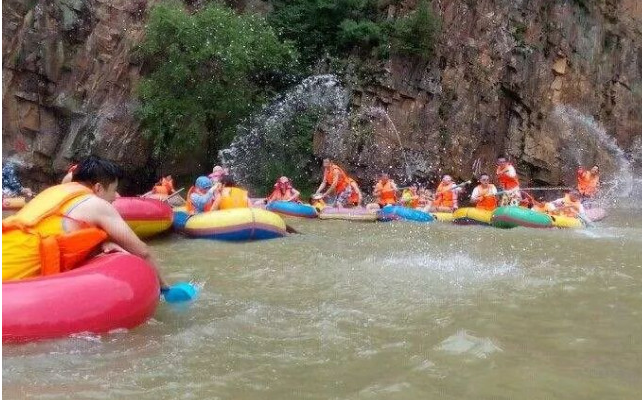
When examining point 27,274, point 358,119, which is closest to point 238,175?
point 358,119

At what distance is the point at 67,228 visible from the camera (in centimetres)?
378

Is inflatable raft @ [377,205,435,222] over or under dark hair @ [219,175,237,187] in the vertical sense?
under

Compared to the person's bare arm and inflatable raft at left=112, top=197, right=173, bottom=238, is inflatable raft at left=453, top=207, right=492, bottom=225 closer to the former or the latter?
inflatable raft at left=112, top=197, right=173, bottom=238

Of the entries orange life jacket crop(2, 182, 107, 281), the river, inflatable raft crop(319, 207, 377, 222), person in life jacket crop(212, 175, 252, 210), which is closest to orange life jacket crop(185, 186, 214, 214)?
person in life jacket crop(212, 175, 252, 210)

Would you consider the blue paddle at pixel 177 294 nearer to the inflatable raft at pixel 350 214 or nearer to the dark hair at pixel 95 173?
the dark hair at pixel 95 173

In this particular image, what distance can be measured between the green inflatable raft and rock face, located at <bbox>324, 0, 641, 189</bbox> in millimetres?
7105

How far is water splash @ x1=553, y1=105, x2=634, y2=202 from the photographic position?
17.6 m

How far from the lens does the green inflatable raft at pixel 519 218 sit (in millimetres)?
9617

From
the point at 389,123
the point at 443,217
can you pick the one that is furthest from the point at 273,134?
the point at 443,217

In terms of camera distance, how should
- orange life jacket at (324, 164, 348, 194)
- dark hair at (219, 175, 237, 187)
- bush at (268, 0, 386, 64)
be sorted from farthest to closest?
bush at (268, 0, 386, 64), orange life jacket at (324, 164, 348, 194), dark hair at (219, 175, 237, 187)

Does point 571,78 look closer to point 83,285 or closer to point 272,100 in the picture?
point 272,100

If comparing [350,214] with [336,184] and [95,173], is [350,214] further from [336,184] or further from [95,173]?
[95,173]

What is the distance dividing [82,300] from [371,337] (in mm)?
1535

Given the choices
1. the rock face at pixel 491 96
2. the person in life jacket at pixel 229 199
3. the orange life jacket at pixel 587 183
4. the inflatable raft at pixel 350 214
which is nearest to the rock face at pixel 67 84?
the rock face at pixel 491 96
